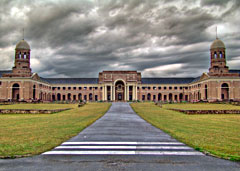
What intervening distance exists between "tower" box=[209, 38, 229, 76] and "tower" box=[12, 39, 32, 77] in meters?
59.8

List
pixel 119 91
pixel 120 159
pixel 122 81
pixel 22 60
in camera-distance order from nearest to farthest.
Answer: pixel 120 159 → pixel 22 60 → pixel 122 81 → pixel 119 91

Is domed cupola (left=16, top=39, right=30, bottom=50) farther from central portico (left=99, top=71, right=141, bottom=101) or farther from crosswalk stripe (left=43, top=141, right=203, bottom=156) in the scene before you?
crosswalk stripe (left=43, top=141, right=203, bottom=156)

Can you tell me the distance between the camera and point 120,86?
313 ft

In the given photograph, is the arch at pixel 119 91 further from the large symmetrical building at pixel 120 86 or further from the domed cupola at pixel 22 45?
the domed cupola at pixel 22 45

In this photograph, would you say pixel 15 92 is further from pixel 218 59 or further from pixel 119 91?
pixel 218 59

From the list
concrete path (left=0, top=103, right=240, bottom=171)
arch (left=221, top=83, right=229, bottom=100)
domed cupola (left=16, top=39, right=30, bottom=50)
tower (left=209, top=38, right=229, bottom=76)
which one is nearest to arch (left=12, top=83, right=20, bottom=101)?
domed cupola (left=16, top=39, right=30, bottom=50)

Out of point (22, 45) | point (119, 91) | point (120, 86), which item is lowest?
point (119, 91)

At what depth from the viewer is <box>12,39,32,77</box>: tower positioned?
235ft

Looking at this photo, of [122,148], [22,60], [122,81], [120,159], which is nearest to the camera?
[120,159]

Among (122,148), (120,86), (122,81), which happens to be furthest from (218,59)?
(122,148)

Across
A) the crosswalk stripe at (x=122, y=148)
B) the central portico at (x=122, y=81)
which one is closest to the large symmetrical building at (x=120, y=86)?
the central portico at (x=122, y=81)

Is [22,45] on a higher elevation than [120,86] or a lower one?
higher

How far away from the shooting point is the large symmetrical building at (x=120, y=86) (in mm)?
71312

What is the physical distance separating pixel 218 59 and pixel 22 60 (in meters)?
63.6
